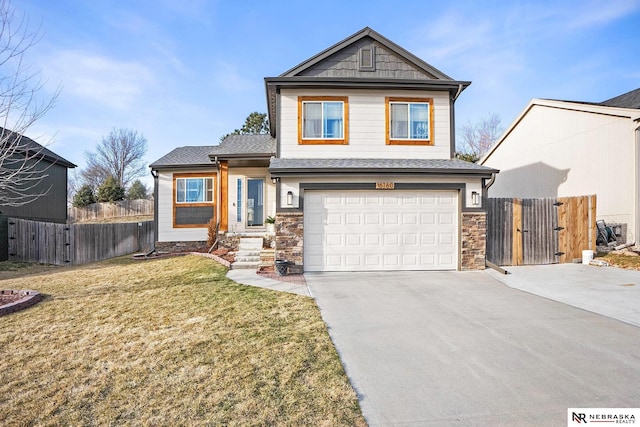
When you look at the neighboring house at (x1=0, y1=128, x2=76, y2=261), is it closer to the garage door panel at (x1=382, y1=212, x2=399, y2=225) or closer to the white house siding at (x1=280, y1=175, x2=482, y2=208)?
the white house siding at (x1=280, y1=175, x2=482, y2=208)

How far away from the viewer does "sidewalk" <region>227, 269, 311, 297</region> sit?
298 inches

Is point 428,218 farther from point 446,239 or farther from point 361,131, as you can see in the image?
point 361,131

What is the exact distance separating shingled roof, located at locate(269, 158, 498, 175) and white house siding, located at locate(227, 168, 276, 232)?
3660mm

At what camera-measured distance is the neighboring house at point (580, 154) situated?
1164 cm

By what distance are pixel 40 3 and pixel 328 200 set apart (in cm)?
808

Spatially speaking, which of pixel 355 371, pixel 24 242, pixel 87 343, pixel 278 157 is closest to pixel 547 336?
pixel 355 371

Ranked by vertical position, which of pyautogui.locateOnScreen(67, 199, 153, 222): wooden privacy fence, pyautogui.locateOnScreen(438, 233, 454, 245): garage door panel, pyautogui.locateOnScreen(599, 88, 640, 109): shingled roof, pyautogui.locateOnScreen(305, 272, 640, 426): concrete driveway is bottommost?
pyautogui.locateOnScreen(305, 272, 640, 426): concrete driveway

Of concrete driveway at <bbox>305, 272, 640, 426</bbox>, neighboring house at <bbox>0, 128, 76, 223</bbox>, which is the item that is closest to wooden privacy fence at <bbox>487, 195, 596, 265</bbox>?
concrete driveway at <bbox>305, 272, 640, 426</bbox>

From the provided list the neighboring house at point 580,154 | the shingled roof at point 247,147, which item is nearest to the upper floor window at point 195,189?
the shingled roof at point 247,147

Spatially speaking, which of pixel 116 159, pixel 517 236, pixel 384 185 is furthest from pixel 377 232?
pixel 116 159

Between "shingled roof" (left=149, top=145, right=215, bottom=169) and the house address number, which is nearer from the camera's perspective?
the house address number

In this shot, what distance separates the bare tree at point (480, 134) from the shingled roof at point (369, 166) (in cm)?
2627

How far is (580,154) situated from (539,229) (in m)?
5.76

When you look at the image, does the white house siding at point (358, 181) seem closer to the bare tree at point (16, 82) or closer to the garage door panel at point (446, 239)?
the garage door panel at point (446, 239)
